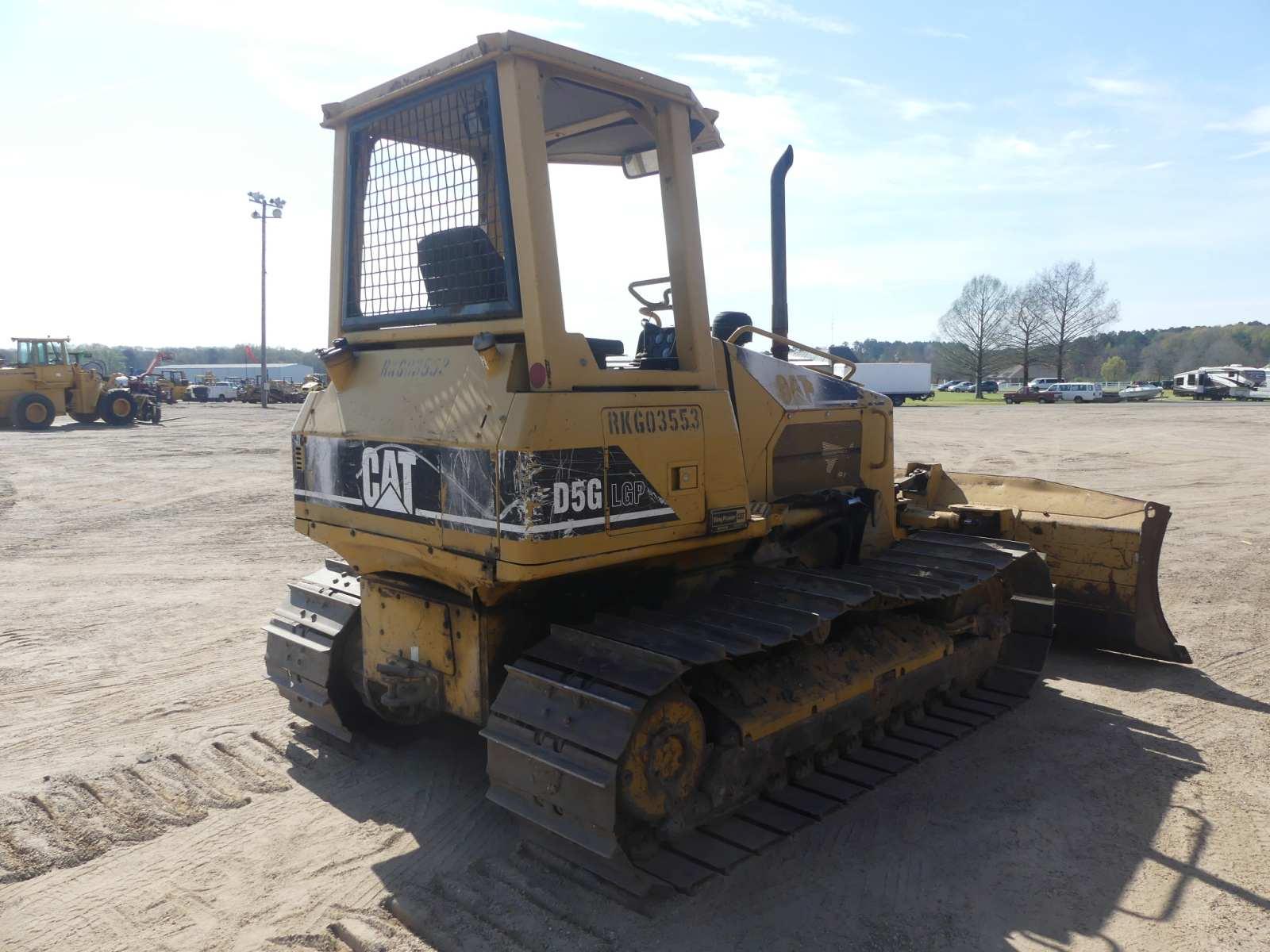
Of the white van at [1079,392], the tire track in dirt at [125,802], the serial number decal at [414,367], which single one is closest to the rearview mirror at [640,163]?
the serial number decal at [414,367]

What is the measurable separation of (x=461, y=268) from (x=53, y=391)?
30.8 meters

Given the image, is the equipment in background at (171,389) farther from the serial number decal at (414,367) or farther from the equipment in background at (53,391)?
the serial number decal at (414,367)

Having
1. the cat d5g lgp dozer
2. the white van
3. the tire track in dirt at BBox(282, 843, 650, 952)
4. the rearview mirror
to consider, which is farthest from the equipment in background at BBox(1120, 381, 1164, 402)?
the tire track in dirt at BBox(282, 843, 650, 952)

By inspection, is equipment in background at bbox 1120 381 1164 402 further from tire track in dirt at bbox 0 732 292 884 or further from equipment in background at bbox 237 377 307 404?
tire track in dirt at bbox 0 732 292 884

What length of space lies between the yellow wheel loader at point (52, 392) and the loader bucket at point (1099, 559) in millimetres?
29288

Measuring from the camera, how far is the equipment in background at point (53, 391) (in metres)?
28.4

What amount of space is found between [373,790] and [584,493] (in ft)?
7.04

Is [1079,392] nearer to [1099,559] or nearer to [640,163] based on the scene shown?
[1099,559]

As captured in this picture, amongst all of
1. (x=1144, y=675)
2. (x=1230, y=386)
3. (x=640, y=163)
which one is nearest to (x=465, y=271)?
(x=640, y=163)

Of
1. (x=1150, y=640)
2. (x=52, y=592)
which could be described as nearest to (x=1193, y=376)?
(x=1150, y=640)

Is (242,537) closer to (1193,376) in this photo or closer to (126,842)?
(126,842)

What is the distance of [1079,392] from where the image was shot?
52562mm

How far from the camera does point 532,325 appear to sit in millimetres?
3689

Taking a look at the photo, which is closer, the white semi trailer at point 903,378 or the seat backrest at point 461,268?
the seat backrest at point 461,268
